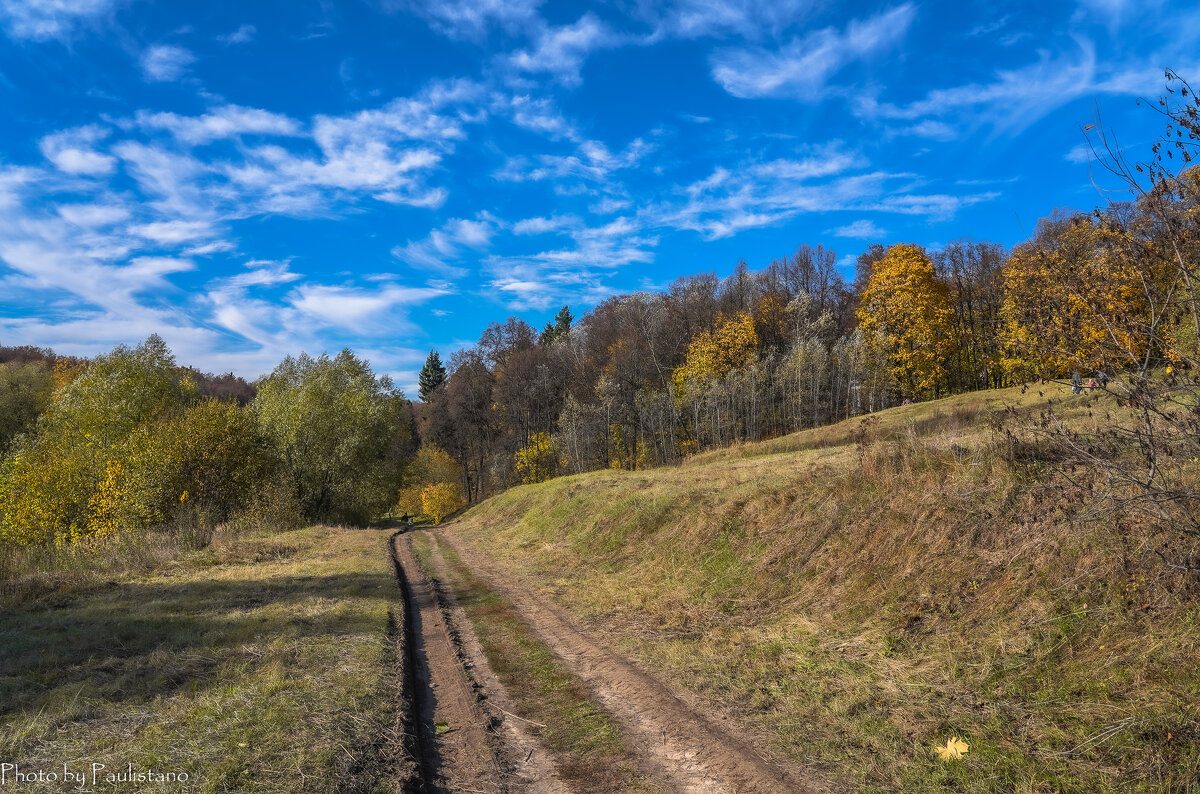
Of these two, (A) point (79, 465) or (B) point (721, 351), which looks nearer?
(A) point (79, 465)

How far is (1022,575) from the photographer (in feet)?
22.0

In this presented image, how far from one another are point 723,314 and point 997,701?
48.1 metres

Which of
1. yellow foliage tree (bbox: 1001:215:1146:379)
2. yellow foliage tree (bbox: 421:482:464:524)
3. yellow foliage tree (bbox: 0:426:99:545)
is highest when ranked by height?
yellow foliage tree (bbox: 1001:215:1146:379)

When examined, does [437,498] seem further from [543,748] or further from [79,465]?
[543,748]

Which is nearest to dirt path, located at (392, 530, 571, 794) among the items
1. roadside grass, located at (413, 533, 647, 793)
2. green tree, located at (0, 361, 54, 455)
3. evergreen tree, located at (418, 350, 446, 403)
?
→ roadside grass, located at (413, 533, 647, 793)

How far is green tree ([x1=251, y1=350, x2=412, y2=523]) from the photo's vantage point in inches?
1366

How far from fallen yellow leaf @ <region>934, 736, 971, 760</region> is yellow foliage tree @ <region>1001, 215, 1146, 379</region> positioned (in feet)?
11.2

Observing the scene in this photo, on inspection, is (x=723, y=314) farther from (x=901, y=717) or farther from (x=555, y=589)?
(x=901, y=717)

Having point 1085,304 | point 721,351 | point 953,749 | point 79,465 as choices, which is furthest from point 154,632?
point 721,351

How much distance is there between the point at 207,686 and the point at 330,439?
32.6 m

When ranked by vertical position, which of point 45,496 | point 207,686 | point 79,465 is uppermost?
point 79,465

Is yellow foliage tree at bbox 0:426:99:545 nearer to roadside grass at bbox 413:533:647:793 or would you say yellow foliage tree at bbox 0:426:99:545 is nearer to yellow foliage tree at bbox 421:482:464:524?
roadside grass at bbox 413:533:647:793

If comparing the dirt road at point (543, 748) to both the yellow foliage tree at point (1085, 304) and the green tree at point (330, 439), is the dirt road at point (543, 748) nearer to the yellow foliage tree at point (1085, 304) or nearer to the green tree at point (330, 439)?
the yellow foliage tree at point (1085, 304)

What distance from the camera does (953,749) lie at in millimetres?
4746
